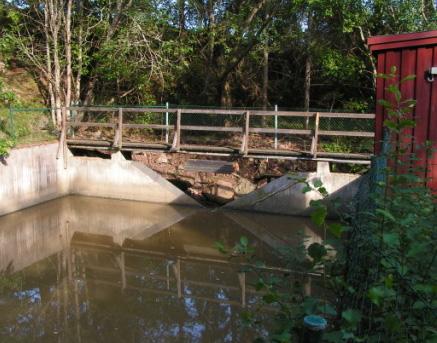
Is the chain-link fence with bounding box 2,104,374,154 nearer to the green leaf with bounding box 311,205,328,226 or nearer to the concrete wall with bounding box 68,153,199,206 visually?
the concrete wall with bounding box 68,153,199,206

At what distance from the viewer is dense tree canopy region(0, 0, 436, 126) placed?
1479 centimetres

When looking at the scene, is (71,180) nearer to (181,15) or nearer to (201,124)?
(201,124)

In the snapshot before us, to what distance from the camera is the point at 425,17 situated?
13617mm

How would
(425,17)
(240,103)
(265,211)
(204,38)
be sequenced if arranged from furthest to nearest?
(240,103)
(204,38)
(425,17)
(265,211)

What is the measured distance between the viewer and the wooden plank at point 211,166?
13818 millimetres

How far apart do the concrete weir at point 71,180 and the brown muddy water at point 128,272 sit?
329mm

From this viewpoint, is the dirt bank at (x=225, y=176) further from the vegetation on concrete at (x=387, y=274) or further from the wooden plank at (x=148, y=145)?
the vegetation on concrete at (x=387, y=274)

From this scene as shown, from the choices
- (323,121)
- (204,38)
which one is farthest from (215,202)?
(204,38)

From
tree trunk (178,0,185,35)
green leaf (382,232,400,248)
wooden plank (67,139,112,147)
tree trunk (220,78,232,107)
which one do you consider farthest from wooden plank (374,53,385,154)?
tree trunk (220,78,232,107)

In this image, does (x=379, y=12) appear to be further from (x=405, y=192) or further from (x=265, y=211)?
(x=405, y=192)

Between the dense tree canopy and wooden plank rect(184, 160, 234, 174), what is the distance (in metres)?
3.49

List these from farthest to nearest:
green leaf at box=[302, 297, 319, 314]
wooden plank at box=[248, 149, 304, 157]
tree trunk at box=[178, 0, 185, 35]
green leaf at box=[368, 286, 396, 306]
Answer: tree trunk at box=[178, 0, 185, 35] → wooden plank at box=[248, 149, 304, 157] → green leaf at box=[302, 297, 319, 314] → green leaf at box=[368, 286, 396, 306]

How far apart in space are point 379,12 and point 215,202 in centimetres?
734

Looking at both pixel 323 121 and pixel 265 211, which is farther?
pixel 323 121
